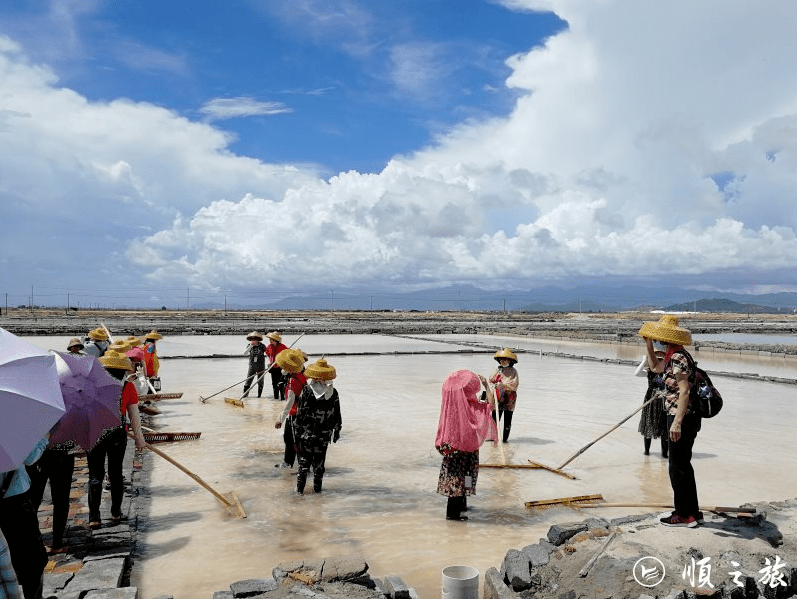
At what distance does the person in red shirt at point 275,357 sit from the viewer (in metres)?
12.9

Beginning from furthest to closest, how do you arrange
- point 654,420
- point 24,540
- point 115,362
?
1. point 654,420
2. point 115,362
3. point 24,540

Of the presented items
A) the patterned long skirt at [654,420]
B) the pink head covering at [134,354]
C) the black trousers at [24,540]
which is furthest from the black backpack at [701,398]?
the pink head covering at [134,354]

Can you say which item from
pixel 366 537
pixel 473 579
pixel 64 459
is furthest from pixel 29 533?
pixel 366 537

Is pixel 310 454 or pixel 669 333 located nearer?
pixel 669 333

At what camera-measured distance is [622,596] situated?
14.0 ft

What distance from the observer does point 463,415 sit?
6.16 m

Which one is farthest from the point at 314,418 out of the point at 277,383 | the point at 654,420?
the point at 277,383

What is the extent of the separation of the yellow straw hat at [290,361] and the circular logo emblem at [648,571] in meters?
4.62

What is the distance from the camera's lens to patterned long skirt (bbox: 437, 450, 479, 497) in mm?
6285

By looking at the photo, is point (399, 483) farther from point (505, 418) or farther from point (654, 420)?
point (654, 420)

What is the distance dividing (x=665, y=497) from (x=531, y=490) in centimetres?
158

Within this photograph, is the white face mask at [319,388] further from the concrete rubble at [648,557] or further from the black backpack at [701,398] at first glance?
the black backpack at [701,398]

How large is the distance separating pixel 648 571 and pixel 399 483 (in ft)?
12.5

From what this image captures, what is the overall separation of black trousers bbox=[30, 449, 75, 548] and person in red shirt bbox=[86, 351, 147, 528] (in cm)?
36
